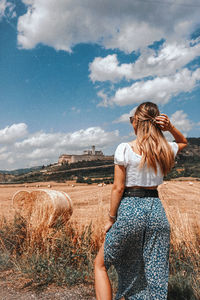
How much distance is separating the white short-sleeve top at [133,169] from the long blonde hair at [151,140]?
6cm

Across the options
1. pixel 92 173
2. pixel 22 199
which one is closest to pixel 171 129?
pixel 22 199

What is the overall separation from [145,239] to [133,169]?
2.12ft

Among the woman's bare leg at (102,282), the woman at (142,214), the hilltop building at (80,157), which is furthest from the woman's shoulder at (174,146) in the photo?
the hilltop building at (80,157)

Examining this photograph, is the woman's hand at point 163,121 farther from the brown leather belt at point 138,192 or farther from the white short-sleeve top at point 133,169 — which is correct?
the brown leather belt at point 138,192

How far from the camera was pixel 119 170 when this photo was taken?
92.1 inches

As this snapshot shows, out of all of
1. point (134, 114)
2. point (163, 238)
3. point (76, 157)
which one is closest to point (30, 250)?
point (163, 238)

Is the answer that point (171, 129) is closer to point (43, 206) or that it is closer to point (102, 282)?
point (102, 282)

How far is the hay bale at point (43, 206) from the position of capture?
16.3 feet

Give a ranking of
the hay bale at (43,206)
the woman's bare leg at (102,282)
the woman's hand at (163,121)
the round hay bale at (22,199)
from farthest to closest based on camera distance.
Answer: the round hay bale at (22,199), the hay bale at (43,206), the woman's hand at (163,121), the woman's bare leg at (102,282)

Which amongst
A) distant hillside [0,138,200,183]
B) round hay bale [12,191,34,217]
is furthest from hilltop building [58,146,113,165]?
round hay bale [12,191,34,217]

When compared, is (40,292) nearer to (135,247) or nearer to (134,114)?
(135,247)

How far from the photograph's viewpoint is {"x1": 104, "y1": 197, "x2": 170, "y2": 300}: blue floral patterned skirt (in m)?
2.30

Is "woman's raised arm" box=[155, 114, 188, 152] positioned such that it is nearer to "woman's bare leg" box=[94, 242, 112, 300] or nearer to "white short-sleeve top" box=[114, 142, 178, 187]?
"white short-sleeve top" box=[114, 142, 178, 187]

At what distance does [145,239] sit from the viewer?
2352 millimetres
